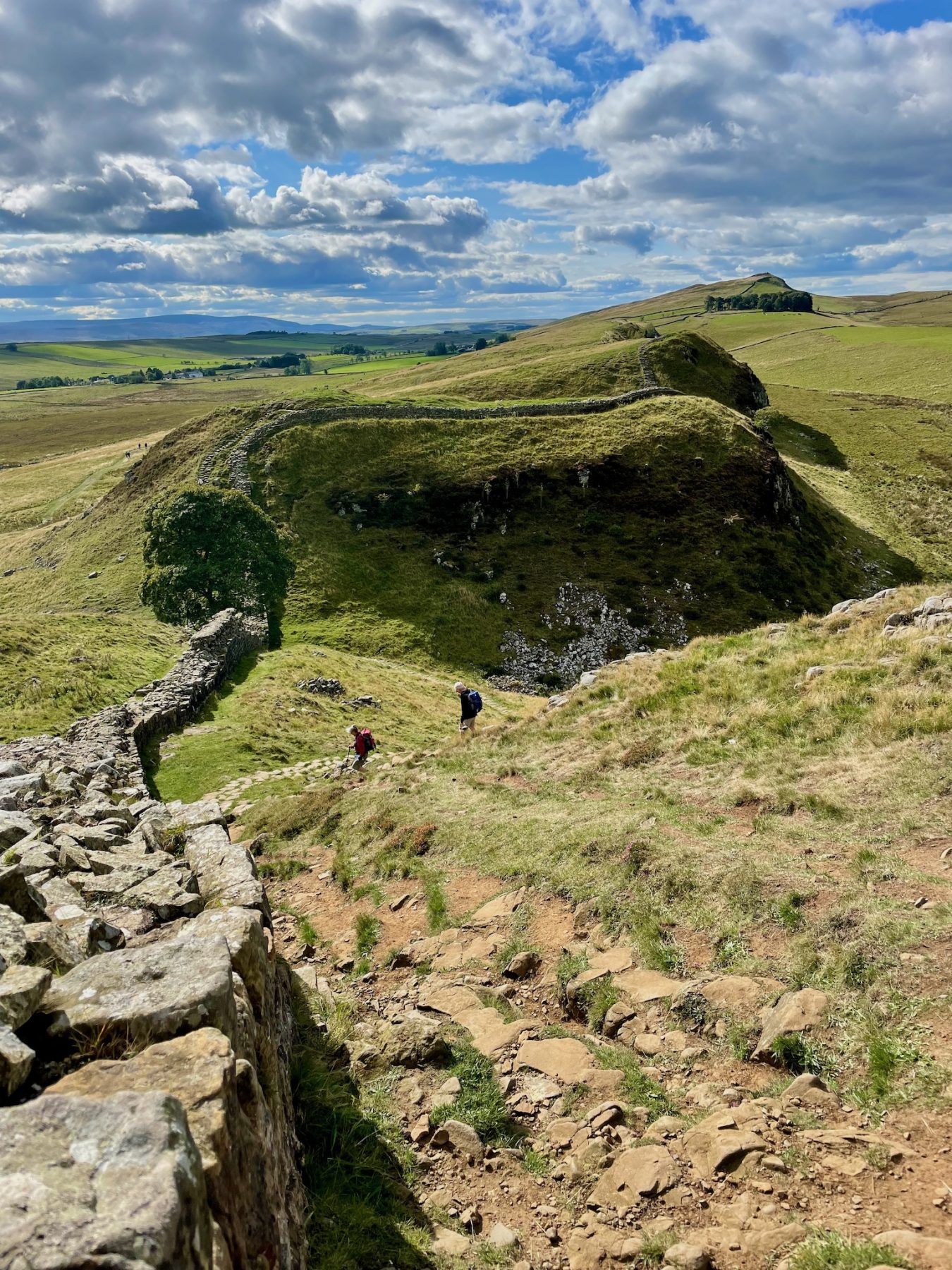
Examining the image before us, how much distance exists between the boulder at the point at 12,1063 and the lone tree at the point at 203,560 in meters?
35.1

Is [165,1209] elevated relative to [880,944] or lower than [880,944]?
elevated

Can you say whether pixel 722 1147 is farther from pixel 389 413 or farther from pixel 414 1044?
pixel 389 413

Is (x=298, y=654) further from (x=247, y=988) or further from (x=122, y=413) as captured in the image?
(x=122, y=413)

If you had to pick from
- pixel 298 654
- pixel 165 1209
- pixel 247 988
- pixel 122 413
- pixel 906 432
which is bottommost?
pixel 298 654

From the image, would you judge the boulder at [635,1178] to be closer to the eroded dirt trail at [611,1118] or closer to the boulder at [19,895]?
the eroded dirt trail at [611,1118]

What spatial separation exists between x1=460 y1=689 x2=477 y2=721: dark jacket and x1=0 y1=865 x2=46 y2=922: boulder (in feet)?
59.6

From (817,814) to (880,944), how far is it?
4286mm

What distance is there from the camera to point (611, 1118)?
298 inches

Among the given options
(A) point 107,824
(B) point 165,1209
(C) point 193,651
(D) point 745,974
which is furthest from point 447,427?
(B) point 165,1209

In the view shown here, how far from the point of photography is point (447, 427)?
64.5m

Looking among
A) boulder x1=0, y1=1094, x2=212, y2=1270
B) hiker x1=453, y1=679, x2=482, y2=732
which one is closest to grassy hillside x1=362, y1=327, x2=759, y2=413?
hiker x1=453, y1=679, x2=482, y2=732

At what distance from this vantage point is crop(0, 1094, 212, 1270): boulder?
365 centimetres

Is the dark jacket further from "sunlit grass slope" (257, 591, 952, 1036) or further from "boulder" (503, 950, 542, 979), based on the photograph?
"boulder" (503, 950, 542, 979)

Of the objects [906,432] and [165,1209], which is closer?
[165,1209]
